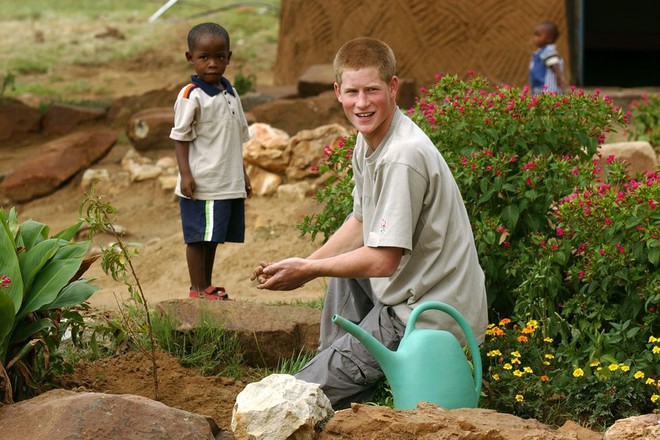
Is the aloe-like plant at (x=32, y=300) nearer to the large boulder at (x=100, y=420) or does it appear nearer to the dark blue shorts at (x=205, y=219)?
the large boulder at (x=100, y=420)

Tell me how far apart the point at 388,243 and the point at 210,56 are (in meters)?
2.27

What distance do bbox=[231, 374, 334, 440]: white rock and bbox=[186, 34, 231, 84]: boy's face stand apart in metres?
2.52

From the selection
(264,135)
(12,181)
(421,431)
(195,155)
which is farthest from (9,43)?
(421,431)

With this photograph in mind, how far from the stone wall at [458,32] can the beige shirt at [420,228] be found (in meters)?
7.33

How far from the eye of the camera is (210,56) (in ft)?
19.3

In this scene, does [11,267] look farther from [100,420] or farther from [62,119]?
[62,119]

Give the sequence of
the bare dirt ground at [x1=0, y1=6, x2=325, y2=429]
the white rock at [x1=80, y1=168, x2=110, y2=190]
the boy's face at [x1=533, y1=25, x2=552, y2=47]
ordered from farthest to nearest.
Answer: the boy's face at [x1=533, y1=25, x2=552, y2=47] → the white rock at [x1=80, y1=168, x2=110, y2=190] → the bare dirt ground at [x1=0, y1=6, x2=325, y2=429]

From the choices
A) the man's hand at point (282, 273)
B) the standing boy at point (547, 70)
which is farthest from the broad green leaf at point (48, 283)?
the standing boy at point (547, 70)

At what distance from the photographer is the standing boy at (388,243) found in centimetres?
400

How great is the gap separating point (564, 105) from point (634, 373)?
4.82 ft

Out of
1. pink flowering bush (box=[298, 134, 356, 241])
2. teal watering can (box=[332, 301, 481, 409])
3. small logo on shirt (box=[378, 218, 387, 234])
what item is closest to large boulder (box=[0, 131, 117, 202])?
pink flowering bush (box=[298, 134, 356, 241])

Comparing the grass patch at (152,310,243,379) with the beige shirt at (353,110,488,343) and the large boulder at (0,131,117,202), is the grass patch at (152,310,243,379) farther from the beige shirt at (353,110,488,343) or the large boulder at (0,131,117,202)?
the large boulder at (0,131,117,202)

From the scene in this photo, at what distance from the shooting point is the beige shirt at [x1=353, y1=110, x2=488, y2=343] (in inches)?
158

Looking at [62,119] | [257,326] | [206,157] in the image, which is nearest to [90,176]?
[62,119]
